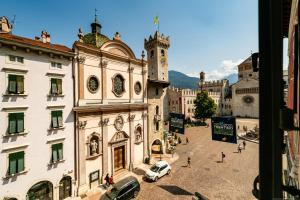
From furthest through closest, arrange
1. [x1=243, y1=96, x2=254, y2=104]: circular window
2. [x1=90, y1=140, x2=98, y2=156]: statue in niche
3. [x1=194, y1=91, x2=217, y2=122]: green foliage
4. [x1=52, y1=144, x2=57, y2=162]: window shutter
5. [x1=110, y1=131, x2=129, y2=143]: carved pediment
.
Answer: [x1=243, y1=96, x2=254, y2=104]: circular window
[x1=194, y1=91, x2=217, y2=122]: green foliage
[x1=110, y1=131, x2=129, y2=143]: carved pediment
[x1=90, y1=140, x2=98, y2=156]: statue in niche
[x1=52, y1=144, x2=57, y2=162]: window shutter

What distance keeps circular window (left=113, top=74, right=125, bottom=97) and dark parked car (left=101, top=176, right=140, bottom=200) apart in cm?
986

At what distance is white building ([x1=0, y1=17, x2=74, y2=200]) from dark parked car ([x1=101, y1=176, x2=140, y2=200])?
4.00 meters

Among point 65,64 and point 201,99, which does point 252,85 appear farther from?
point 65,64

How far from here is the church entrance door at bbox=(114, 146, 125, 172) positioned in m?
20.3

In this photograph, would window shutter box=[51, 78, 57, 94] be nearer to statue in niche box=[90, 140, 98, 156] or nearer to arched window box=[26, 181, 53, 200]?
statue in niche box=[90, 140, 98, 156]

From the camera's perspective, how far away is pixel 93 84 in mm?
18219

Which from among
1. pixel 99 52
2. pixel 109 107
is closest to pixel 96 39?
pixel 99 52

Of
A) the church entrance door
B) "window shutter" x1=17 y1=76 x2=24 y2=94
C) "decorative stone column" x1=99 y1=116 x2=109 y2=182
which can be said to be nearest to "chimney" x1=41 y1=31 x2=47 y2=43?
"window shutter" x1=17 y1=76 x2=24 y2=94

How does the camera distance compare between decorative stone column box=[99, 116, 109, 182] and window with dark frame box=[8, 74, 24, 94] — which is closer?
window with dark frame box=[8, 74, 24, 94]

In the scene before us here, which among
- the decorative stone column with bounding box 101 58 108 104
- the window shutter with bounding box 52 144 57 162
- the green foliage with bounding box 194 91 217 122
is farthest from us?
the green foliage with bounding box 194 91 217 122

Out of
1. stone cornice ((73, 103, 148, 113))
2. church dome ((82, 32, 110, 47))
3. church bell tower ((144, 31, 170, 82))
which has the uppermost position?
church bell tower ((144, 31, 170, 82))

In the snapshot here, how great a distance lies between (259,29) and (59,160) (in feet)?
57.1

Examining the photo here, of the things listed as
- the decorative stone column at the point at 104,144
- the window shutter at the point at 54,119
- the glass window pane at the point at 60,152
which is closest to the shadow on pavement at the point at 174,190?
the decorative stone column at the point at 104,144

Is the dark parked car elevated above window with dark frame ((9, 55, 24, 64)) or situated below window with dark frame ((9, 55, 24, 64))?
below
